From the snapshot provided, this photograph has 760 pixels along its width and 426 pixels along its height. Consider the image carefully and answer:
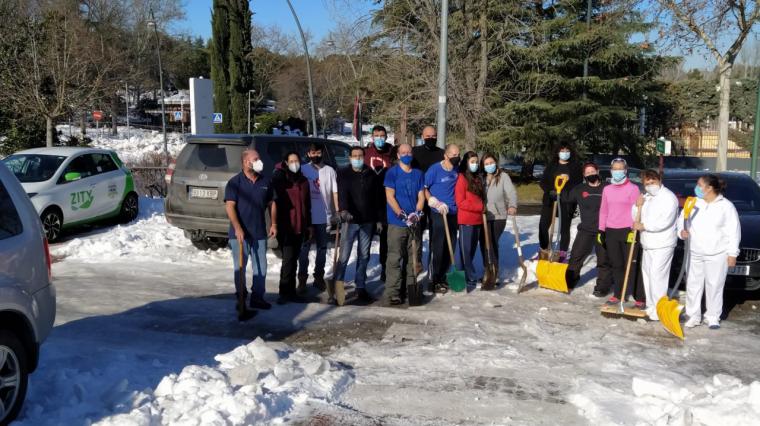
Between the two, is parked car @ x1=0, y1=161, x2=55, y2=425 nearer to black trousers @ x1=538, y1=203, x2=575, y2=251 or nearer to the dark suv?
the dark suv

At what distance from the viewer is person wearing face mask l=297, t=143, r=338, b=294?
8.59 m

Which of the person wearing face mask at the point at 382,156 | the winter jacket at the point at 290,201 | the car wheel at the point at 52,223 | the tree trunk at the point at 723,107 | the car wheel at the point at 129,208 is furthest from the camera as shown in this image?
the tree trunk at the point at 723,107

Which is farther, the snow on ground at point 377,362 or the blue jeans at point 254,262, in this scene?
the blue jeans at point 254,262

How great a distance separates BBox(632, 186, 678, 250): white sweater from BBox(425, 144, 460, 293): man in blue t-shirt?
2.35 metres

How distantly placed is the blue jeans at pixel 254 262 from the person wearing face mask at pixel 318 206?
95 cm

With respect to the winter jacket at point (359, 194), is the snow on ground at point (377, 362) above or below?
below

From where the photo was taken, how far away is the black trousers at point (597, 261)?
8.84 m

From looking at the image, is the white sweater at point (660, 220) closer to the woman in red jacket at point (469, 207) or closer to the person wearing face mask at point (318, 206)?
the woman in red jacket at point (469, 207)

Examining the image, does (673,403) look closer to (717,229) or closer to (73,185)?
(717,229)

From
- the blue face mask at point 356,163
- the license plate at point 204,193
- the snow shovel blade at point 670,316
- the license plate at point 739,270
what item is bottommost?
the snow shovel blade at point 670,316

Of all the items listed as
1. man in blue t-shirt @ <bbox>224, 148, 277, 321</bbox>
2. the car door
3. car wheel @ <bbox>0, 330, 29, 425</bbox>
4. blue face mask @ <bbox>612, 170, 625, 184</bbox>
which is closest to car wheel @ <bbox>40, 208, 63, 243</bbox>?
the car door

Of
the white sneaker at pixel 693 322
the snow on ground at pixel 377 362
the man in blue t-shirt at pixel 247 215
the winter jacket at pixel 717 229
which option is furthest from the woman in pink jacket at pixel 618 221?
the man in blue t-shirt at pixel 247 215

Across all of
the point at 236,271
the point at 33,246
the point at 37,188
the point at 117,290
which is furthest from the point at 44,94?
the point at 33,246

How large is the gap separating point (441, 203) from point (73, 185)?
24.7ft
